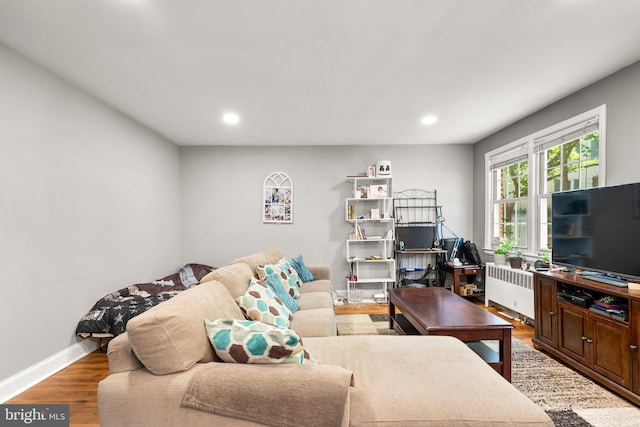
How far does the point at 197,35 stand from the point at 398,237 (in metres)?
3.90

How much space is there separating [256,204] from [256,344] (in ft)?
12.9

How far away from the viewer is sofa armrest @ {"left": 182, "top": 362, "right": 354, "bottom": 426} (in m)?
1.16

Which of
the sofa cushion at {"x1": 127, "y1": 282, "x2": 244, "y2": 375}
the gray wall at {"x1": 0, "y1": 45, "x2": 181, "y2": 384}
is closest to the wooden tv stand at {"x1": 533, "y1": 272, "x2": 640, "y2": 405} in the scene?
the sofa cushion at {"x1": 127, "y1": 282, "x2": 244, "y2": 375}

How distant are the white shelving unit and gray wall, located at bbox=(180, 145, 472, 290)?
18 centimetres

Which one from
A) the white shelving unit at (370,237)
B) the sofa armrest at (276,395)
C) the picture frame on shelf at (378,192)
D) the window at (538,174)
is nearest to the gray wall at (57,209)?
the sofa armrest at (276,395)

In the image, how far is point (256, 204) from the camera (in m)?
5.09

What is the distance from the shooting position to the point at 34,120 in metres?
2.46

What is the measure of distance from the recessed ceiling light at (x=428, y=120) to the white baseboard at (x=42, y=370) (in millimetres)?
4408

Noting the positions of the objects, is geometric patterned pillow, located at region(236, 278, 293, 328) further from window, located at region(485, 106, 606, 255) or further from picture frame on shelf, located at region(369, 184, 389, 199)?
window, located at region(485, 106, 606, 255)

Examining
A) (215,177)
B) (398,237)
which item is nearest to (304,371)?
(398,237)

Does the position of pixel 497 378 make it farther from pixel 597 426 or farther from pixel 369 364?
pixel 597 426

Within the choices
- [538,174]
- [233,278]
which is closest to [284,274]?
[233,278]

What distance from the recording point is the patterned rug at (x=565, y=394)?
6.27ft

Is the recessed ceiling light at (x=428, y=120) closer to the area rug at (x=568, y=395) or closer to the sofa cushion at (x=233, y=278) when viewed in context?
the area rug at (x=568, y=395)
